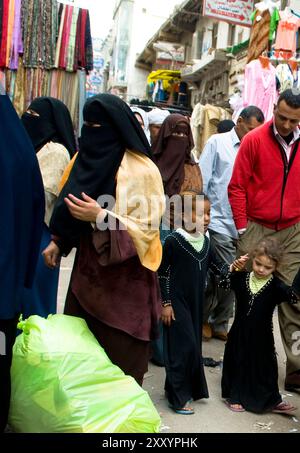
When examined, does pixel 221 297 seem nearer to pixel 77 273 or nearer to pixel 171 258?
pixel 171 258

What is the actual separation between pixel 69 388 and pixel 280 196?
2.16m

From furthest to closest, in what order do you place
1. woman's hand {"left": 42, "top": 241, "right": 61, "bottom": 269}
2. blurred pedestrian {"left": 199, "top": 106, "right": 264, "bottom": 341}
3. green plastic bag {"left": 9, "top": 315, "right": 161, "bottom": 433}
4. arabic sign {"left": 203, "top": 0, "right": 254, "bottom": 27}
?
arabic sign {"left": 203, "top": 0, "right": 254, "bottom": 27} → blurred pedestrian {"left": 199, "top": 106, "right": 264, "bottom": 341} → woman's hand {"left": 42, "top": 241, "right": 61, "bottom": 269} → green plastic bag {"left": 9, "top": 315, "right": 161, "bottom": 433}

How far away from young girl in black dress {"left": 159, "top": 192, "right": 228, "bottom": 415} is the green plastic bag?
972mm

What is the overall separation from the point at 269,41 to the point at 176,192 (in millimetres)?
5212

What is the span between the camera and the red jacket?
3.91 m

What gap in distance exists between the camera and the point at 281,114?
3.81 metres

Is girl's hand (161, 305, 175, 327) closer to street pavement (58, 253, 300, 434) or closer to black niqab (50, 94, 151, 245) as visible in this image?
street pavement (58, 253, 300, 434)

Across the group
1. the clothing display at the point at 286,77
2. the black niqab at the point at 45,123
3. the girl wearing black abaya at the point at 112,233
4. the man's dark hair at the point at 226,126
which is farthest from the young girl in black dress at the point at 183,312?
the clothing display at the point at 286,77

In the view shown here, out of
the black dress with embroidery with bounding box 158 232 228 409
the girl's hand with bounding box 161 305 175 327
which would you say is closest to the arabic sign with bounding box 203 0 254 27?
the black dress with embroidery with bounding box 158 232 228 409

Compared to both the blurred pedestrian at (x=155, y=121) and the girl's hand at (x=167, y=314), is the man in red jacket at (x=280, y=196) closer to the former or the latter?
the girl's hand at (x=167, y=314)

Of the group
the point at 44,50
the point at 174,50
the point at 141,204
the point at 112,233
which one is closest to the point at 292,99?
the point at 141,204

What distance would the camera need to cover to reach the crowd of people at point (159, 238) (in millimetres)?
2490

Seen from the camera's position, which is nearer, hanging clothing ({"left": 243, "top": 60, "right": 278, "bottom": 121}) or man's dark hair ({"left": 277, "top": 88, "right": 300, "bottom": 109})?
man's dark hair ({"left": 277, "top": 88, "right": 300, "bottom": 109})

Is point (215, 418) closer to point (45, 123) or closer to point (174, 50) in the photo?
point (45, 123)
